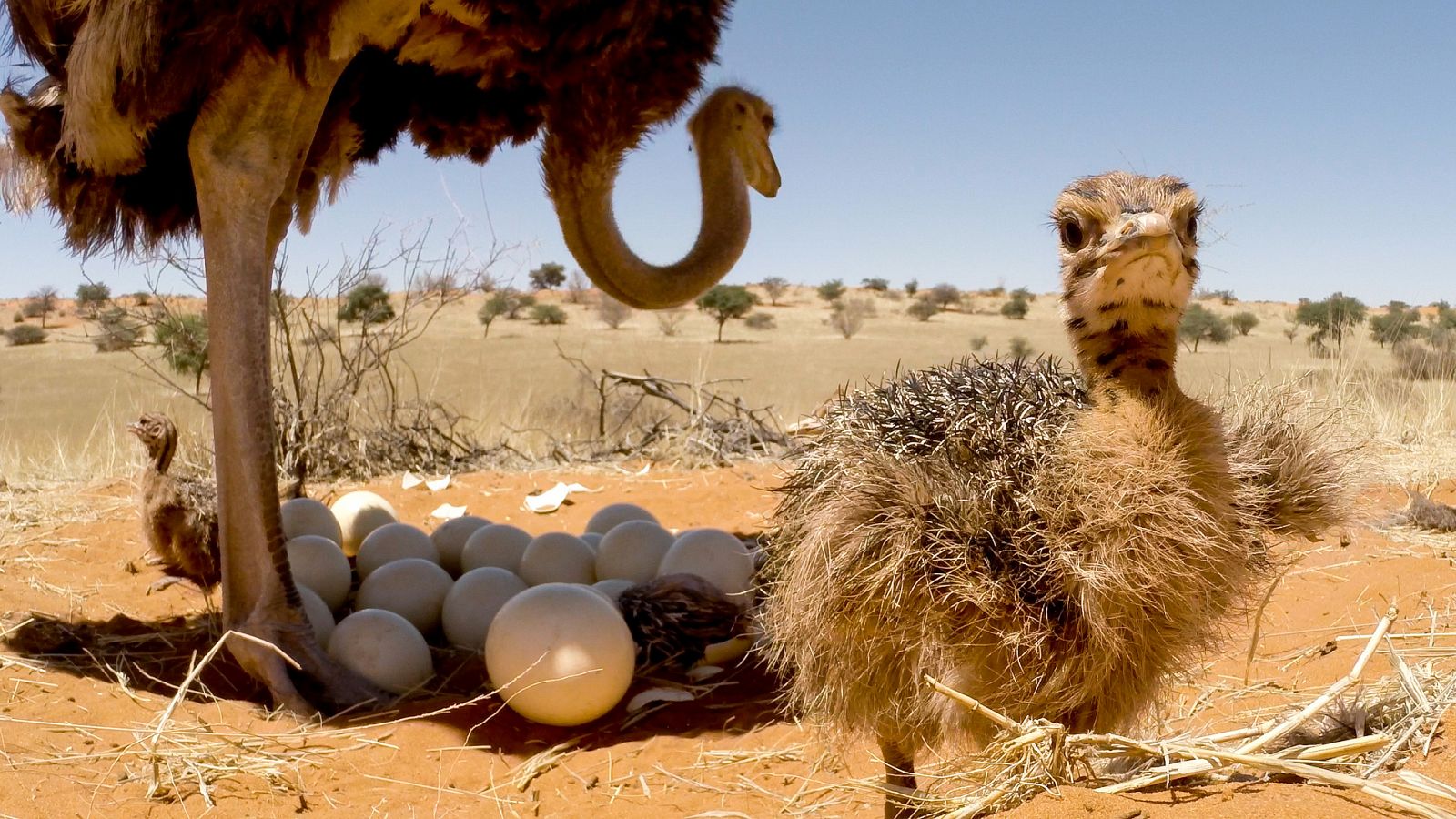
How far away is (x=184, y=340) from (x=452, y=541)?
14.3 feet

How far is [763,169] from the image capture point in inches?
228

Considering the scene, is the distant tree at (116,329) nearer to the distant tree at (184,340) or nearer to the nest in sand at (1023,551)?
the distant tree at (184,340)

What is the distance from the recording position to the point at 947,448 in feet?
8.59

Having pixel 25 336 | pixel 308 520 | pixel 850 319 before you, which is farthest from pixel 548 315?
pixel 308 520

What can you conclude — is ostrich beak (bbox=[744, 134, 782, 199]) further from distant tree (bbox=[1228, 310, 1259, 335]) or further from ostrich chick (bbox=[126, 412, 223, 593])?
distant tree (bbox=[1228, 310, 1259, 335])

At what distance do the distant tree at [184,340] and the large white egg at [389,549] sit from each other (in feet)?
9.74

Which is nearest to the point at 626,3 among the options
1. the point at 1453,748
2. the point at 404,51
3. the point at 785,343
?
the point at 404,51

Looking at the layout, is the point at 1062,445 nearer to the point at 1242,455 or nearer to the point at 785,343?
the point at 1242,455

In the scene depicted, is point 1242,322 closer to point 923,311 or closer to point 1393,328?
point 923,311

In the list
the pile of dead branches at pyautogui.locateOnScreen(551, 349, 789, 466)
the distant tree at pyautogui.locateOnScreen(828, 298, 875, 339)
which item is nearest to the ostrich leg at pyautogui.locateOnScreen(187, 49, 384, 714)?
the pile of dead branches at pyautogui.locateOnScreen(551, 349, 789, 466)

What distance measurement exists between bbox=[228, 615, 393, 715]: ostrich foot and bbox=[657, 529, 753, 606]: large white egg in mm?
1450

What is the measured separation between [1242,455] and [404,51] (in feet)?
11.9

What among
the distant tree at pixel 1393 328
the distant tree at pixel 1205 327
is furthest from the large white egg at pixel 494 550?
the distant tree at pixel 1393 328

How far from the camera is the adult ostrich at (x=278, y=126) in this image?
3969 mm
